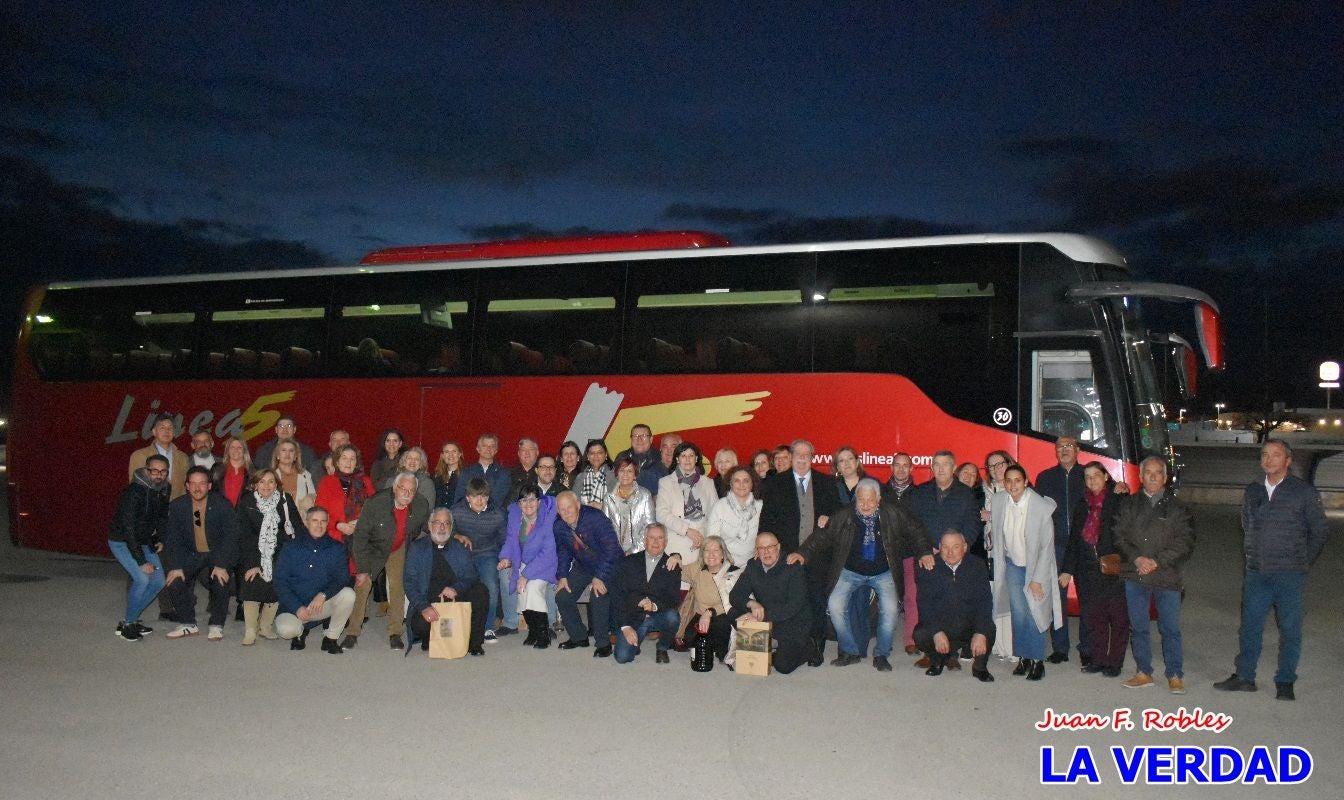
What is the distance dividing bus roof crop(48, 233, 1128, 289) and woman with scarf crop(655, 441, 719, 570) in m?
2.18

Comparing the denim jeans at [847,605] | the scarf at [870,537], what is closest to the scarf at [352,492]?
the denim jeans at [847,605]

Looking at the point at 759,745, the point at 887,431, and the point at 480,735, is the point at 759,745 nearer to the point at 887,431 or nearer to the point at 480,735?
the point at 480,735

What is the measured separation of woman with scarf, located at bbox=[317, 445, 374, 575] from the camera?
8.79 meters

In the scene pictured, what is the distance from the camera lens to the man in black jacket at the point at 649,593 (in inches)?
306

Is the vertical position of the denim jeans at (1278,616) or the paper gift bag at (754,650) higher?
the denim jeans at (1278,616)

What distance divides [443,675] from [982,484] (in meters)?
4.64

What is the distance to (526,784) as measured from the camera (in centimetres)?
483

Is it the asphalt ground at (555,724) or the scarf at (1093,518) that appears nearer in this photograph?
the asphalt ground at (555,724)

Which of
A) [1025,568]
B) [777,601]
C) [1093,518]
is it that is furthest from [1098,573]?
[777,601]

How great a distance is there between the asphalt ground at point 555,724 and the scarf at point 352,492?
1.27 metres

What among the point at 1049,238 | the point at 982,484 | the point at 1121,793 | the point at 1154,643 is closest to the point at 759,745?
the point at 1121,793

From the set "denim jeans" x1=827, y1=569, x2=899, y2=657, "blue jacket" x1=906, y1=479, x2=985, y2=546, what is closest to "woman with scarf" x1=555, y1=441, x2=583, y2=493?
"denim jeans" x1=827, y1=569, x2=899, y2=657

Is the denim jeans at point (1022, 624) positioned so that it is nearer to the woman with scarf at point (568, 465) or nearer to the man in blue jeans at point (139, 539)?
the woman with scarf at point (568, 465)

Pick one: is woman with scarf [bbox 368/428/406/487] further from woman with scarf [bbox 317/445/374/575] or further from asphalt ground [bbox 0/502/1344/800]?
asphalt ground [bbox 0/502/1344/800]
